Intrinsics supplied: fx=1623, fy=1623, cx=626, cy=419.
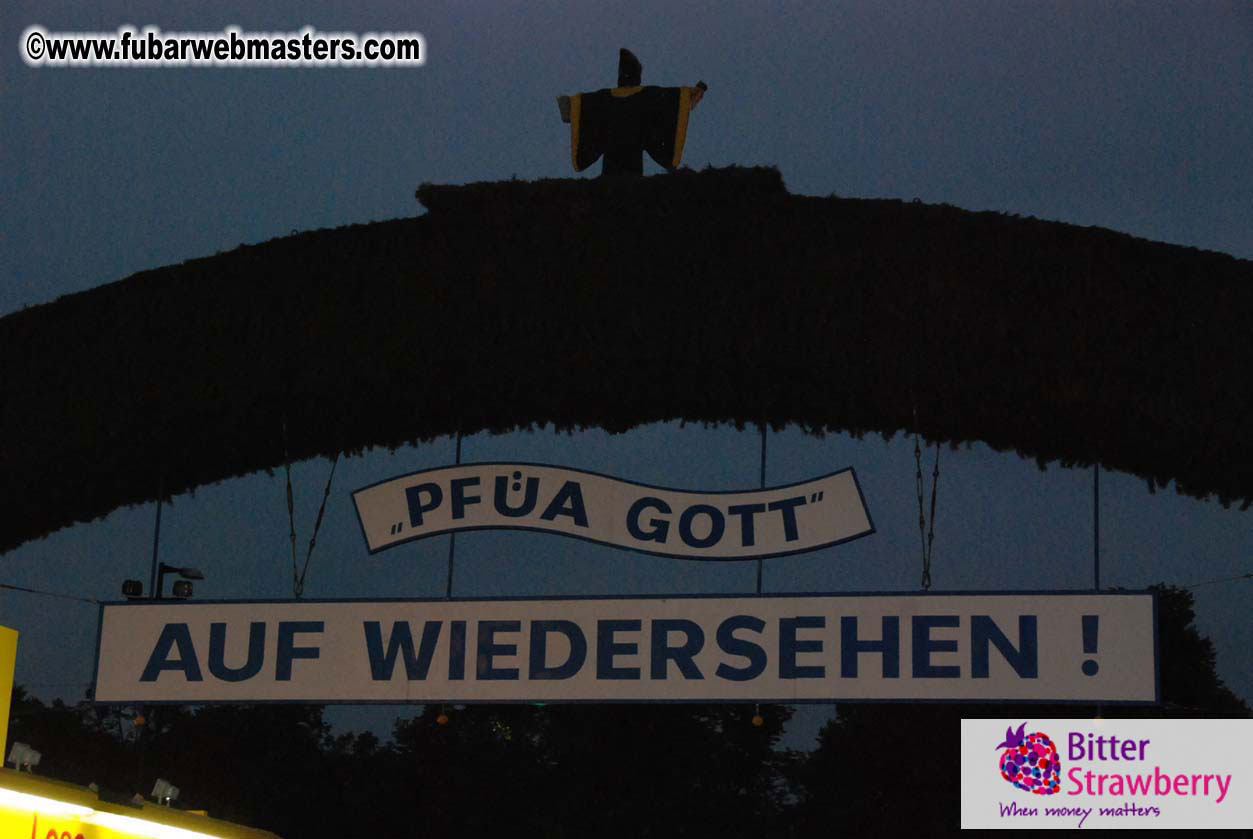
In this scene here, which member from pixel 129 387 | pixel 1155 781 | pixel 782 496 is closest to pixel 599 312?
pixel 782 496

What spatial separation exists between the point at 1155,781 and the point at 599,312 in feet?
11.2

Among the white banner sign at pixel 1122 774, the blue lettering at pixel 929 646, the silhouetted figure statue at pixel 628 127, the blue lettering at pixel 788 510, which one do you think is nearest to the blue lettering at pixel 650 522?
the blue lettering at pixel 788 510

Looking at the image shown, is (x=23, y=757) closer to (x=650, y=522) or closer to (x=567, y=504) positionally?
(x=567, y=504)

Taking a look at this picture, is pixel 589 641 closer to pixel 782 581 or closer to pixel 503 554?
pixel 782 581

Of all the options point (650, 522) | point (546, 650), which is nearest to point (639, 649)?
point (546, 650)

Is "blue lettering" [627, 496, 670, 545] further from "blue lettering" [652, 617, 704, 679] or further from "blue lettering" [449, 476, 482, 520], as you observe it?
"blue lettering" [449, 476, 482, 520]

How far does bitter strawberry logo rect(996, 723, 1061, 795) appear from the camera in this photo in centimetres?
782

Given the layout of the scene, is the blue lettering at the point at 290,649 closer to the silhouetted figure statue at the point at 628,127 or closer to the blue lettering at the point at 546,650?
the blue lettering at the point at 546,650

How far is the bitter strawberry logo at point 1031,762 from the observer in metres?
7.82

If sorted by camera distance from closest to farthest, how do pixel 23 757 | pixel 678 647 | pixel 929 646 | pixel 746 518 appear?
pixel 23 757, pixel 929 646, pixel 678 647, pixel 746 518

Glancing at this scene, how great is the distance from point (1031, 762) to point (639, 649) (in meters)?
2.07

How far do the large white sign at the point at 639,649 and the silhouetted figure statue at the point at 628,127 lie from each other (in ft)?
7.74

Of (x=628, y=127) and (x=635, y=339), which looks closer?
(x=635, y=339)

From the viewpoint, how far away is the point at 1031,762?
7910 millimetres
